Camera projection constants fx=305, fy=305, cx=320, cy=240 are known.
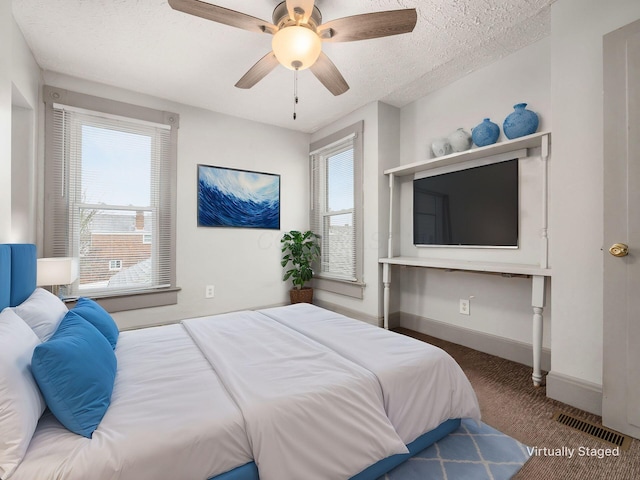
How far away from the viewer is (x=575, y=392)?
1.90 metres

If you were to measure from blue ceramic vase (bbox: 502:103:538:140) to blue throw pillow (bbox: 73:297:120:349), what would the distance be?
10.3 ft

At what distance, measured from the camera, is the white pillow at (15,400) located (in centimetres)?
85

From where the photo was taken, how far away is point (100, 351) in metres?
1.26

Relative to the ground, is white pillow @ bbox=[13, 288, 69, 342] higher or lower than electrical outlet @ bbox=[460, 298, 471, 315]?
higher

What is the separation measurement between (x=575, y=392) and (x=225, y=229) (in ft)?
11.5

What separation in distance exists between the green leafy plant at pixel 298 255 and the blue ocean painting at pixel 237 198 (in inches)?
11.0

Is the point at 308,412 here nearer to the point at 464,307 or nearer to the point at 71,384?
the point at 71,384

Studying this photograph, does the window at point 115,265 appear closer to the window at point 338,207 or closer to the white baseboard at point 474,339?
the window at point 338,207

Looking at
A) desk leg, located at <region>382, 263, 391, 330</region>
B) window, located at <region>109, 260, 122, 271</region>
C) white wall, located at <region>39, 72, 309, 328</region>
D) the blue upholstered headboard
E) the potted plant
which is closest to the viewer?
the blue upholstered headboard

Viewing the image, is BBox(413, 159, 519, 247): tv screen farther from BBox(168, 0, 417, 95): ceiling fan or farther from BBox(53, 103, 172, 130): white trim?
BBox(53, 103, 172, 130): white trim

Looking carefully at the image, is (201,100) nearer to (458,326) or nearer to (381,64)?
(381,64)

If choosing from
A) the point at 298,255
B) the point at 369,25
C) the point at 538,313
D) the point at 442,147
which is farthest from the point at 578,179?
the point at 298,255

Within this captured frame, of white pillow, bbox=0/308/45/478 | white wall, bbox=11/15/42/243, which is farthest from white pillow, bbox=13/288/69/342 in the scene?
white wall, bbox=11/15/42/243

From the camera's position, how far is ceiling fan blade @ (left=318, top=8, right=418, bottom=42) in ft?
5.57
